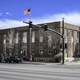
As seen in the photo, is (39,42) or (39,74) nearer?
(39,74)

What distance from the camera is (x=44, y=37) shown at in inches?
2443

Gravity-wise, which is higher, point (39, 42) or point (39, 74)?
point (39, 42)

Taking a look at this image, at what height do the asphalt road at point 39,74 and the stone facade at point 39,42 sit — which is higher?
the stone facade at point 39,42

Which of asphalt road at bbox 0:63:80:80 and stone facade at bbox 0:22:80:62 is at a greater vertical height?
stone facade at bbox 0:22:80:62

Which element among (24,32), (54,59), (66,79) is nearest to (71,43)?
(54,59)

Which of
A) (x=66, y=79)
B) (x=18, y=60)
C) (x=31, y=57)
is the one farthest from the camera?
(x=31, y=57)

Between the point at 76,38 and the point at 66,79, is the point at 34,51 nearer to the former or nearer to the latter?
the point at 76,38

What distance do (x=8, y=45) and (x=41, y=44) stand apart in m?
11.9

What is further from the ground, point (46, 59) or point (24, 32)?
point (24, 32)

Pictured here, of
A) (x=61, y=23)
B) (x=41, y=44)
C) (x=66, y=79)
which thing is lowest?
(x=66, y=79)

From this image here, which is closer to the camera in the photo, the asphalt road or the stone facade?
the asphalt road

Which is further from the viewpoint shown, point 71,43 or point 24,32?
point 24,32

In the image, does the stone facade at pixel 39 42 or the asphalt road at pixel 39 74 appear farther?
the stone facade at pixel 39 42

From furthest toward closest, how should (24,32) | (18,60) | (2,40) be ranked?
(2,40) < (24,32) < (18,60)
